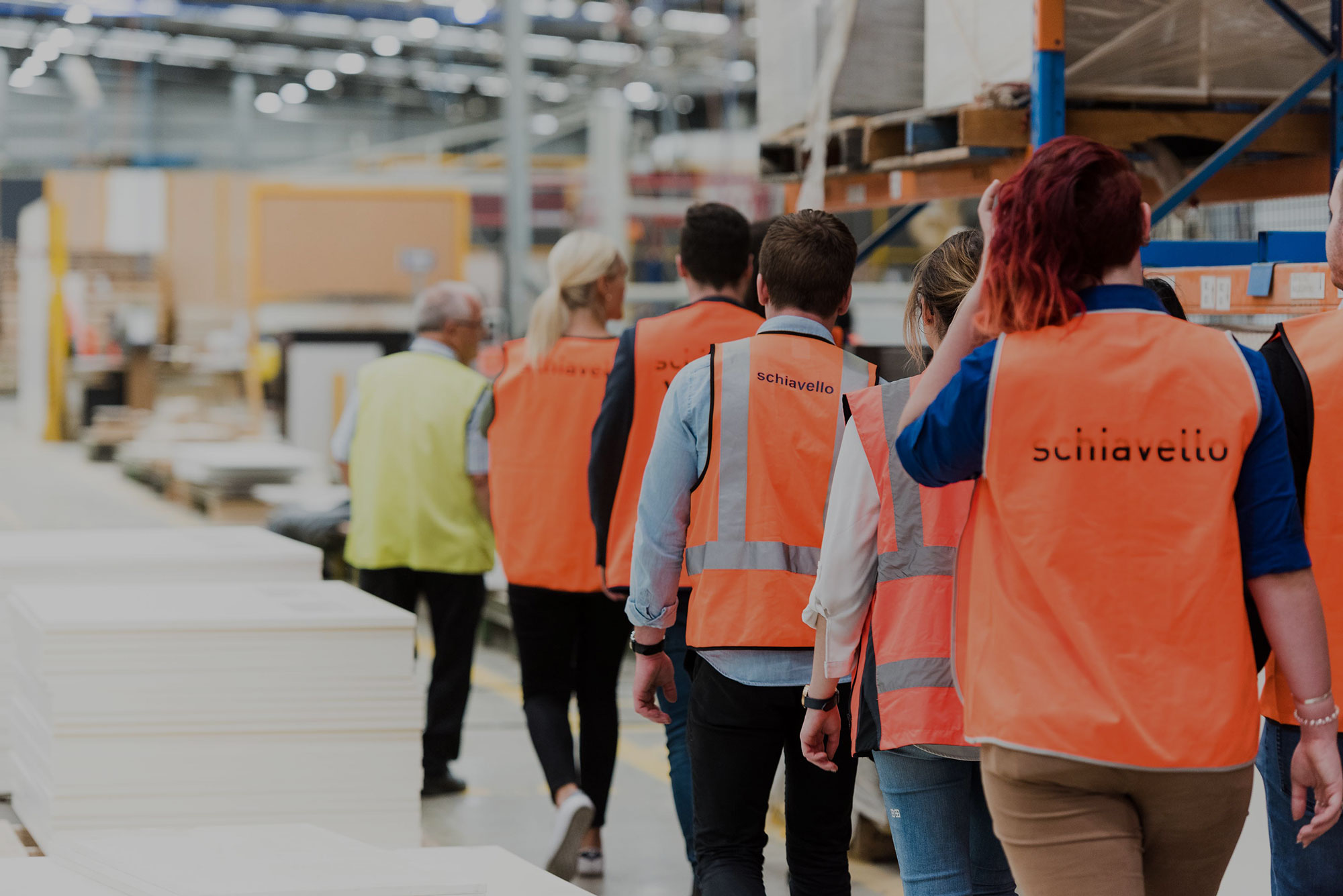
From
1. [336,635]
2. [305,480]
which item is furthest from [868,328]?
[336,635]

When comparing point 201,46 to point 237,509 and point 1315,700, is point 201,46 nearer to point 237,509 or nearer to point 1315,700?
point 237,509

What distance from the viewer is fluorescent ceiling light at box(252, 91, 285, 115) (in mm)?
34781

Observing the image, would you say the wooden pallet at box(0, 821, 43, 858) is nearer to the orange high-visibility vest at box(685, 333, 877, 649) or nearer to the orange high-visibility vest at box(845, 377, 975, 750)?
the orange high-visibility vest at box(685, 333, 877, 649)

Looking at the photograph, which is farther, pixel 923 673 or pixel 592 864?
pixel 592 864

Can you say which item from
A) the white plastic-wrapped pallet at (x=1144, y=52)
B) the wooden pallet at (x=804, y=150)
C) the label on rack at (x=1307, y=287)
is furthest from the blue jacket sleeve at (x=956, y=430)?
the wooden pallet at (x=804, y=150)

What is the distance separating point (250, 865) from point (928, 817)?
129 cm

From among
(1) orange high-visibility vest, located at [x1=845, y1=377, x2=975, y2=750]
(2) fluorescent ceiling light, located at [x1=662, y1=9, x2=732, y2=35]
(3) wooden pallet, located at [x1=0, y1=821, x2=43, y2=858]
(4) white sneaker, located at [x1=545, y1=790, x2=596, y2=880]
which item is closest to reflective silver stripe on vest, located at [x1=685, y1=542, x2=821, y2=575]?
(1) orange high-visibility vest, located at [x1=845, y1=377, x2=975, y2=750]

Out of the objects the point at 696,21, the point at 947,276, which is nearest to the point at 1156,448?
the point at 947,276

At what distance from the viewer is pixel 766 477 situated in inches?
121

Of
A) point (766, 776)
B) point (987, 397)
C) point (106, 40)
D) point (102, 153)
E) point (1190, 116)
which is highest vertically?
point (106, 40)

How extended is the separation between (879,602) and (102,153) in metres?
32.0

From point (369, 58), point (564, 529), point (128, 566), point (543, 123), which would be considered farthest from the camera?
point (543, 123)

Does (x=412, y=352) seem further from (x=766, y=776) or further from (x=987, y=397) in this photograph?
(x=987, y=397)

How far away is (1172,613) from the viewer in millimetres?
2037
